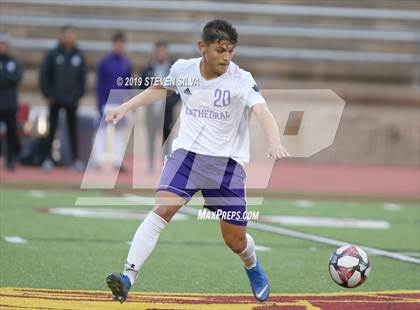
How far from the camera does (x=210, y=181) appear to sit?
7.29 metres

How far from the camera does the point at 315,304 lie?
290 inches

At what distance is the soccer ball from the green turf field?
635 millimetres

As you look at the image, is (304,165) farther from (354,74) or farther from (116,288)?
(116,288)

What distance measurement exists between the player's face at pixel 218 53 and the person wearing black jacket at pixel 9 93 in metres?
9.29

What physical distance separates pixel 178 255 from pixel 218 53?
306cm

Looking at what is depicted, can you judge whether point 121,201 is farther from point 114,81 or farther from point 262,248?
point 262,248

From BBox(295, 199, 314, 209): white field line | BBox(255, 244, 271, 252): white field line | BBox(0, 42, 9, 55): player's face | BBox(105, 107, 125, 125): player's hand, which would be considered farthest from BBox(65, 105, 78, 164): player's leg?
BBox(105, 107, 125, 125): player's hand

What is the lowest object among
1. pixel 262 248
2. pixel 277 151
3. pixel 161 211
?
Result: pixel 262 248

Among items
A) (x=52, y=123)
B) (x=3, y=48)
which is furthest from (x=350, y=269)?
(x=3, y=48)

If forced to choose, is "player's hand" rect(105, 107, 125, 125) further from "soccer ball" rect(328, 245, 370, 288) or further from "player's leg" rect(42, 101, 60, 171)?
"player's leg" rect(42, 101, 60, 171)

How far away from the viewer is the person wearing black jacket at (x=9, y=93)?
15992mm

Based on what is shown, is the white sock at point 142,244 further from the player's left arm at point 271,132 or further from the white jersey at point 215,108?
the player's left arm at point 271,132

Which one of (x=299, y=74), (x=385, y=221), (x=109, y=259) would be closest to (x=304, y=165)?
(x=299, y=74)

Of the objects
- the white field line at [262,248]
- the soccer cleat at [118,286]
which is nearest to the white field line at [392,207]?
the white field line at [262,248]
